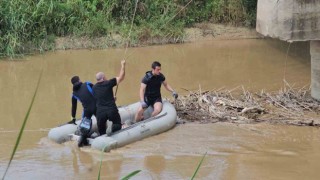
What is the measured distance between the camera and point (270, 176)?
7.36 meters

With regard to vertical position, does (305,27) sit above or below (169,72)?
above

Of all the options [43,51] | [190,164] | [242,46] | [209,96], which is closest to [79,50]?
[43,51]

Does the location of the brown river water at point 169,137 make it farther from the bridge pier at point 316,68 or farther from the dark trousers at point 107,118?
the bridge pier at point 316,68

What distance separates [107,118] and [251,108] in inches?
126

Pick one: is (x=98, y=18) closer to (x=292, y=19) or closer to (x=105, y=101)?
(x=292, y=19)

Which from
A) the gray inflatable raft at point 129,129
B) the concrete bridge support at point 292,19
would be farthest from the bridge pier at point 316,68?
the gray inflatable raft at point 129,129

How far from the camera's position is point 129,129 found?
8703 mm

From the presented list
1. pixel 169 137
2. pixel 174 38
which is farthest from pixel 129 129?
pixel 174 38

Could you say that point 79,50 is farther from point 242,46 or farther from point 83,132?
point 83,132

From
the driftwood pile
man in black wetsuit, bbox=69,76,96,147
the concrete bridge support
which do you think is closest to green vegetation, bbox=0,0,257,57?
the driftwood pile

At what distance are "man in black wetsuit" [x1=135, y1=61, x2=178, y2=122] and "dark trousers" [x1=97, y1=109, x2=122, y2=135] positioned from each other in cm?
95

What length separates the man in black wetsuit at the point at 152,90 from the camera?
941 cm

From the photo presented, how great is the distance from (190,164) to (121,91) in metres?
5.56

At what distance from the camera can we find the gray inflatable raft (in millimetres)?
8328
